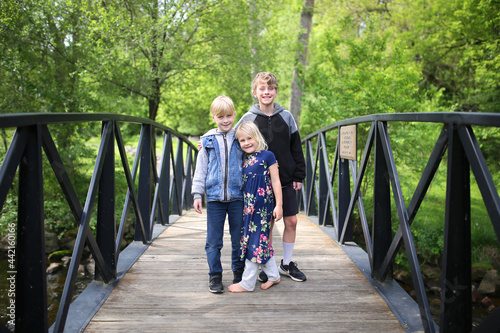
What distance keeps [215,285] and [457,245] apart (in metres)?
1.42

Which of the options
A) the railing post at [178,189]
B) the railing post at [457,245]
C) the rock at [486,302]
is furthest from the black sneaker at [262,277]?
the rock at [486,302]

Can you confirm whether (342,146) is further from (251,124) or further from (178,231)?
(178,231)

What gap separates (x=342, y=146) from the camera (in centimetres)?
375

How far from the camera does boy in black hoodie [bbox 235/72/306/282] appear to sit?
9.13 ft

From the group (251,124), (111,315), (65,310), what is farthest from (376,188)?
(65,310)

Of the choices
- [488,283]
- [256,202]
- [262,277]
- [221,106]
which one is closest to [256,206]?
[256,202]

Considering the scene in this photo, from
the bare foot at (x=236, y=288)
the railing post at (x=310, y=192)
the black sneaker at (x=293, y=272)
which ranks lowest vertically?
the bare foot at (x=236, y=288)

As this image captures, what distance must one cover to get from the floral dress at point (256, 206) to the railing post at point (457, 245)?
44.4 inches

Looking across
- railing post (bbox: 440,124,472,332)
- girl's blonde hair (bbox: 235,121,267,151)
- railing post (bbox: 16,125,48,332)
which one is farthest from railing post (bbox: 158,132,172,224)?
railing post (bbox: 440,124,472,332)

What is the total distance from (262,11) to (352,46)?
3460 millimetres

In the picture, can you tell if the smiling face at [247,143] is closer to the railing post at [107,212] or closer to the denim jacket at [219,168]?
the denim jacket at [219,168]

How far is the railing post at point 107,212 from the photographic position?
2604 millimetres

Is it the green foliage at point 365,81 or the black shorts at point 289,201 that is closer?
the black shorts at point 289,201

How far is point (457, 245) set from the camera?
1.67m
